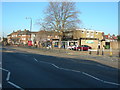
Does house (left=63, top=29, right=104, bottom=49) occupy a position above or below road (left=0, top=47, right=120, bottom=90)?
above

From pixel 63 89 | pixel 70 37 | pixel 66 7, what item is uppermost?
pixel 66 7

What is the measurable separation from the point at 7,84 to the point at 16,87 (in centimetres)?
76

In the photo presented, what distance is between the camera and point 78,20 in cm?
4434

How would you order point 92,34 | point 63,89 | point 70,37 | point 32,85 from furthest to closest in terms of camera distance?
point 92,34
point 70,37
point 32,85
point 63,89

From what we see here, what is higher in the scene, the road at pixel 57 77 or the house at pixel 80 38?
the house at pixel 80 38

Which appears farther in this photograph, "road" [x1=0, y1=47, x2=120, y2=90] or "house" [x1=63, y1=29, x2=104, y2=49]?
"house" [x1=63, y1=29, x2=104, y2=49]

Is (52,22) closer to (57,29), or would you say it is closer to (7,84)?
(57,29)

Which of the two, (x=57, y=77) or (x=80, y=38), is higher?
(x=80, y=38)

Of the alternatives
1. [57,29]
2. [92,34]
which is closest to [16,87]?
[57,29]

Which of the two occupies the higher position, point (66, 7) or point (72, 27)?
point (66, 7)

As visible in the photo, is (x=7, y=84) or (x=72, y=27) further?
(x=72, y=27)

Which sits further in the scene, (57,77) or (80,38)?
(80,38)

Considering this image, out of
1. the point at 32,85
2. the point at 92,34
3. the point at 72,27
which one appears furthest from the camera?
the point at 92,34

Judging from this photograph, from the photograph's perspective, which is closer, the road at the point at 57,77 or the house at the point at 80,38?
the road at the point at 57,77
